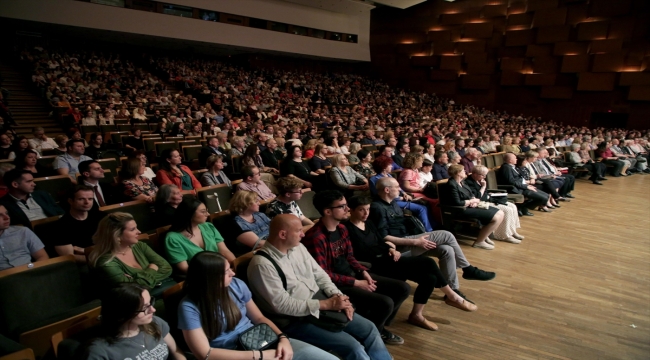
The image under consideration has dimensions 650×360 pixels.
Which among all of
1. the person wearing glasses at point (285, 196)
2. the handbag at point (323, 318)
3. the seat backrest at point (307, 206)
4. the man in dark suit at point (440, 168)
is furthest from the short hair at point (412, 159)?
the handbag at point (323, 318)

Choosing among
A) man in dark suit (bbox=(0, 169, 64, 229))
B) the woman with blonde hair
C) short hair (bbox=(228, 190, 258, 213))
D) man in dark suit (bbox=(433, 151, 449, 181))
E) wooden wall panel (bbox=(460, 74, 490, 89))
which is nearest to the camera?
man in dark suit (bbox=(0, 169, 64, 229))

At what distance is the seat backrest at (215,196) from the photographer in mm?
3412

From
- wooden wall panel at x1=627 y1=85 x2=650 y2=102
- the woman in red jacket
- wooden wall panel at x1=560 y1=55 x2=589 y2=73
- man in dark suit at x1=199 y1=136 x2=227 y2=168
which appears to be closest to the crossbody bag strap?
the woman in red jacket

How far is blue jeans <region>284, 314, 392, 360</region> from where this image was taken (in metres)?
1.85

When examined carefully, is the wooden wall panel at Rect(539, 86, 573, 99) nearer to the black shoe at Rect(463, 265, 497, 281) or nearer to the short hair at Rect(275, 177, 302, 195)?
the black shoe at Rect(463, 265, 497, 281)

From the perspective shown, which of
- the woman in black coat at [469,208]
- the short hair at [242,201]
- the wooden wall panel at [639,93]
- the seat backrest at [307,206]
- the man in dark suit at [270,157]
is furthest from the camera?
the wooden wall panel at [639,93]

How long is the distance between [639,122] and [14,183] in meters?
18.0

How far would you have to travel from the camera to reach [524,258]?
3820mm

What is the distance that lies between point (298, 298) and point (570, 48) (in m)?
17.7

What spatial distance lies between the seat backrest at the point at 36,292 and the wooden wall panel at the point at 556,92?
18.0 m

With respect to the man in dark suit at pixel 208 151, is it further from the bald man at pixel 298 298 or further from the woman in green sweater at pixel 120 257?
the bald man at pixel 298 298

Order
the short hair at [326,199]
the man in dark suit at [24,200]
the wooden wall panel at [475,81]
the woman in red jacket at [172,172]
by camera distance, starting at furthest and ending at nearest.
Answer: the wooden wall panel at [475,81]
the woman in red jacket at [172,172]
the man in dark suit at [24,200]
the short hair at [326,199]

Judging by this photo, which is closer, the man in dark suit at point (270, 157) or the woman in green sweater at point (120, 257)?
the woman in green sweater at point (120, 257)

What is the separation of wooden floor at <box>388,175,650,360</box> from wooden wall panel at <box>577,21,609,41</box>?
13246mm
